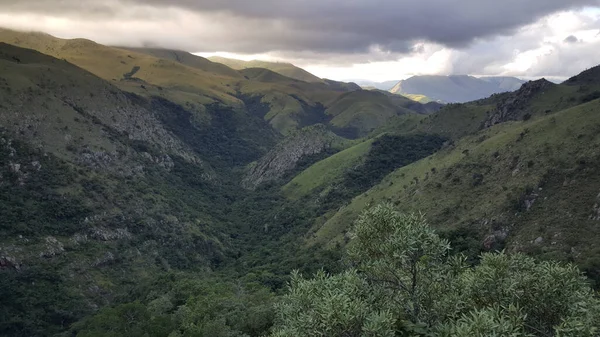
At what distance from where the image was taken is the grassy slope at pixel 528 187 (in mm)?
93000

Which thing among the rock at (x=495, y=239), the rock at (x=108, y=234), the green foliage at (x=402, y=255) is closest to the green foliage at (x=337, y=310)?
the green foliage at (x=402, y=255)

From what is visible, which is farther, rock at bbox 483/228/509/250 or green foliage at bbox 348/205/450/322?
rock at bbox 483/228/509/250

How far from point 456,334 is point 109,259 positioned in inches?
6185

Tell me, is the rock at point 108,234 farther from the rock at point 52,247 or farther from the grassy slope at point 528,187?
the grassy slope at point 528,187

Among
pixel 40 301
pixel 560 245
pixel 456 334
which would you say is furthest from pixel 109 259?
pixel 456 334

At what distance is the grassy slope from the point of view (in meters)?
93.0

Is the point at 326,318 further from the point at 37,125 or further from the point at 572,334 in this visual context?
the point at 37,125

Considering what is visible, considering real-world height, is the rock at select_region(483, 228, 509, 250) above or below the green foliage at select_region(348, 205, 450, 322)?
below

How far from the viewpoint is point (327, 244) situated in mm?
155375

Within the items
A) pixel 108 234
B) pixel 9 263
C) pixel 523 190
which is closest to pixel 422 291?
pixel 523 190

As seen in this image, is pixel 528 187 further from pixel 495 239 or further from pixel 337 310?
pixel 337 310

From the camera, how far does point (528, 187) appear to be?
10794 centimetres

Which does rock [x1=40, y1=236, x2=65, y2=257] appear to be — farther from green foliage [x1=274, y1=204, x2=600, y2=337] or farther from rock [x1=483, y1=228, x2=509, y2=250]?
rock [x1=483, y1=228, x2=509, y2=250]

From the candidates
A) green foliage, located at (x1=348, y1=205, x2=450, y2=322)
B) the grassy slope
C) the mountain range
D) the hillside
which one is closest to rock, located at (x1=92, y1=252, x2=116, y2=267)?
the mountain range
